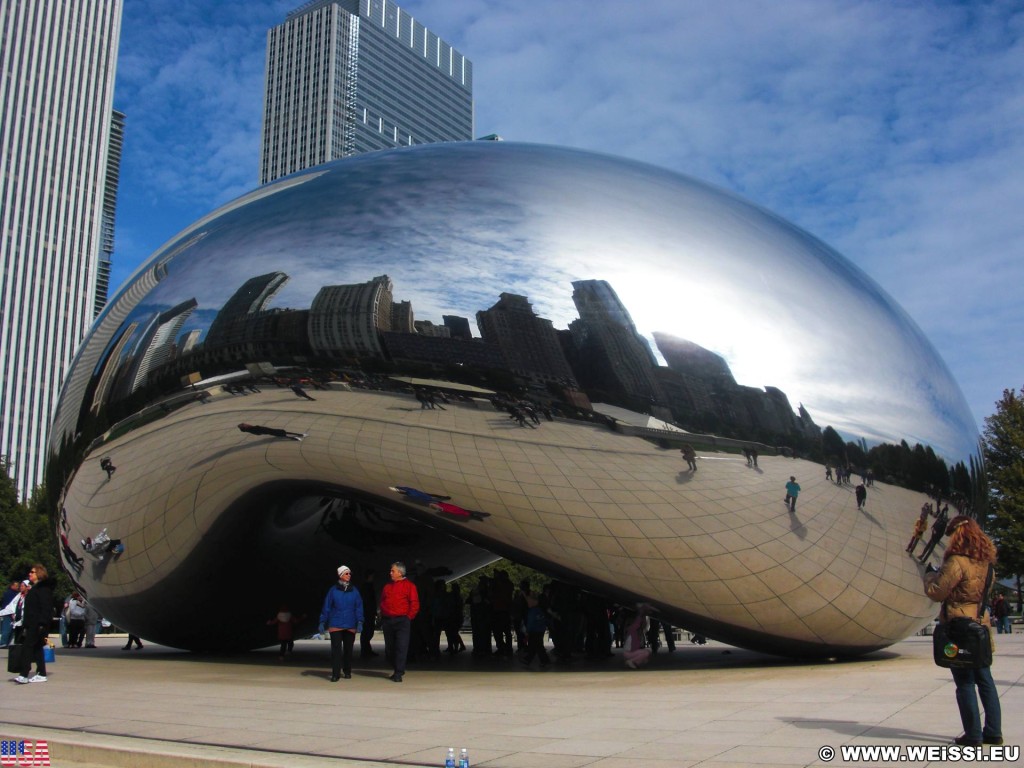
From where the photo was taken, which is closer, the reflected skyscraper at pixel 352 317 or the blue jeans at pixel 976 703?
the blue jeans at pixel 976 703

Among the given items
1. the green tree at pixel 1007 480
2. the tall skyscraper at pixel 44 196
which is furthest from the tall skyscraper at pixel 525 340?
the tall skyscraper at pixel 44 196

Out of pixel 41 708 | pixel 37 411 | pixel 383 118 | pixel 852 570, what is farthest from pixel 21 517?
pixel 383 118

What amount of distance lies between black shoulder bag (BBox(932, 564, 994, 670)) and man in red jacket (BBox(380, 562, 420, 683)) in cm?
489

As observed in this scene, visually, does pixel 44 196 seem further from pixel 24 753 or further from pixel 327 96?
pixel 24 753

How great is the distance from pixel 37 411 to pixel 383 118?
112468 millimetres

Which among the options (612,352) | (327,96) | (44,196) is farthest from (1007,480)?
(327,96)

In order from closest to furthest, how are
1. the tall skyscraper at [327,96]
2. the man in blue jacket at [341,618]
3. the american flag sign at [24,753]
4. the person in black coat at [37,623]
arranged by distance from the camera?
the american flag sign at [24,753] → the man in blue jacket at [341,618] → the person in black coat at [37,623] → the tall skyscraper at [327,96]

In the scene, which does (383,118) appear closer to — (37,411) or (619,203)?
(37,411)

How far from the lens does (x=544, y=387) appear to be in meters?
7.61

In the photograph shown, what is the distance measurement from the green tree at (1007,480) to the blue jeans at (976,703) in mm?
27032

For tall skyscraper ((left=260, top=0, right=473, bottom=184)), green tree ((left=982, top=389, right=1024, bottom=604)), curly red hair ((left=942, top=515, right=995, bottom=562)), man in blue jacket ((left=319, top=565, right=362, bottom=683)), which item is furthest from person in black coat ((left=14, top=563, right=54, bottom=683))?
tall skyscraper ((left=260, top=0, right=473, bottom=184))

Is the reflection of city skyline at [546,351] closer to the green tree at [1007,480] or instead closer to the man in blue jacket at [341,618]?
the man in blue jacket at [341,618]

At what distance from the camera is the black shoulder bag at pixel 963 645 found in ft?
16.4

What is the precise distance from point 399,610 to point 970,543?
5159 millimetres
